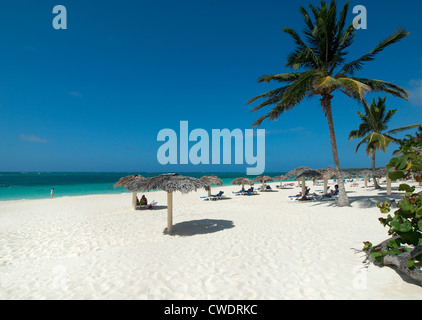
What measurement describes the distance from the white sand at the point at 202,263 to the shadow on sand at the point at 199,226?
4cm

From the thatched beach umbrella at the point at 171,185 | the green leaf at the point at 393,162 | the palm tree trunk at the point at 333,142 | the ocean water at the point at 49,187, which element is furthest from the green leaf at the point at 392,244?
the palm tree trunk at the point at 333,142

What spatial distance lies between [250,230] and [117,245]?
13.2 feet

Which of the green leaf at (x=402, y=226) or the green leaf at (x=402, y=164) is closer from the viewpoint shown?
the green leaf at (x=402, y=164)

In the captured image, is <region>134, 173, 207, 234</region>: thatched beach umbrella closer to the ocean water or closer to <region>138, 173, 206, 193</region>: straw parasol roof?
<region>138, 173, 206, 193</region>: straw parasol roof

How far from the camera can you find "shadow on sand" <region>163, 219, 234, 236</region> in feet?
23.7

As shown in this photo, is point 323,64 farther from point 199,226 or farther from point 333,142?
point 199,226

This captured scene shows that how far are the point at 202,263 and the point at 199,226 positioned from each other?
354cm

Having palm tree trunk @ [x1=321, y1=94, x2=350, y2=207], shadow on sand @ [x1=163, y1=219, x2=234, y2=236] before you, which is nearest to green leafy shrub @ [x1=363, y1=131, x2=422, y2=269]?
shadow on sand @ [x1=163, y1=219, x2=234, y2=236]

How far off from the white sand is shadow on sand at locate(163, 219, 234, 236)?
0.12 feet

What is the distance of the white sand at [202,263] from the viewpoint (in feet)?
11.0

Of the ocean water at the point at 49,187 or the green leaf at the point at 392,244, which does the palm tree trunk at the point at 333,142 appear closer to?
the green leaf at the point at 392,244
